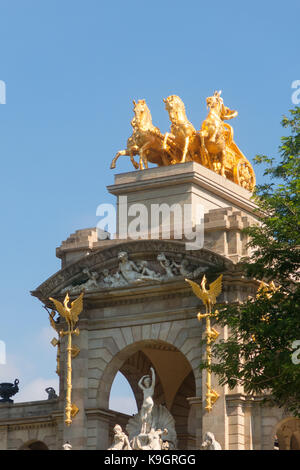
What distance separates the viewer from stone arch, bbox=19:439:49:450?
55938mm

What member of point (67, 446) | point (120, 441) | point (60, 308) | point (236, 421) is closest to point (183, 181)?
point (60, 308)

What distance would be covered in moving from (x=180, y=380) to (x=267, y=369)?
17065 mm

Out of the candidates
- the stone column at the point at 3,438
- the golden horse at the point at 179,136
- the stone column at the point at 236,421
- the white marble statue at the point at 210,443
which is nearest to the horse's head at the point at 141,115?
the golden horse at the point at 179,136

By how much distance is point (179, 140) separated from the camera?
56.6 m

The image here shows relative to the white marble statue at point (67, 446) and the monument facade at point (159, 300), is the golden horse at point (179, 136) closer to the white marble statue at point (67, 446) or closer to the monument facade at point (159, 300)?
the monument facade at point (159, 300)

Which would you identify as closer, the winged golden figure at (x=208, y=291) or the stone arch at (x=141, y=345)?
the winged golden figure at (x=208, y=291)

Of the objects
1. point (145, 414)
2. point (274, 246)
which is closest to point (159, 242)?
point (145, 414)

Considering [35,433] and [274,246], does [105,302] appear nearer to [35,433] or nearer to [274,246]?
[35,433]

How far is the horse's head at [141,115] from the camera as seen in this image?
5722 centimetres

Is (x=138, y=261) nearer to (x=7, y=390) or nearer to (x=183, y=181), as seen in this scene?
(x=183, y=181)

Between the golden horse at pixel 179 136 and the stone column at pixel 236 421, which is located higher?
the golden horse at pixel 179 136

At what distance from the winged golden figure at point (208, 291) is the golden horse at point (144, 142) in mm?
8020

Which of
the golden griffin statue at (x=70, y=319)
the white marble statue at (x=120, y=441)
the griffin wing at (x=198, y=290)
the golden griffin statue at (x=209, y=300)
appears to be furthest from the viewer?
the golden griffin statue at (x=70, y=319)

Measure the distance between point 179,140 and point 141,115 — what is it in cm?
213
